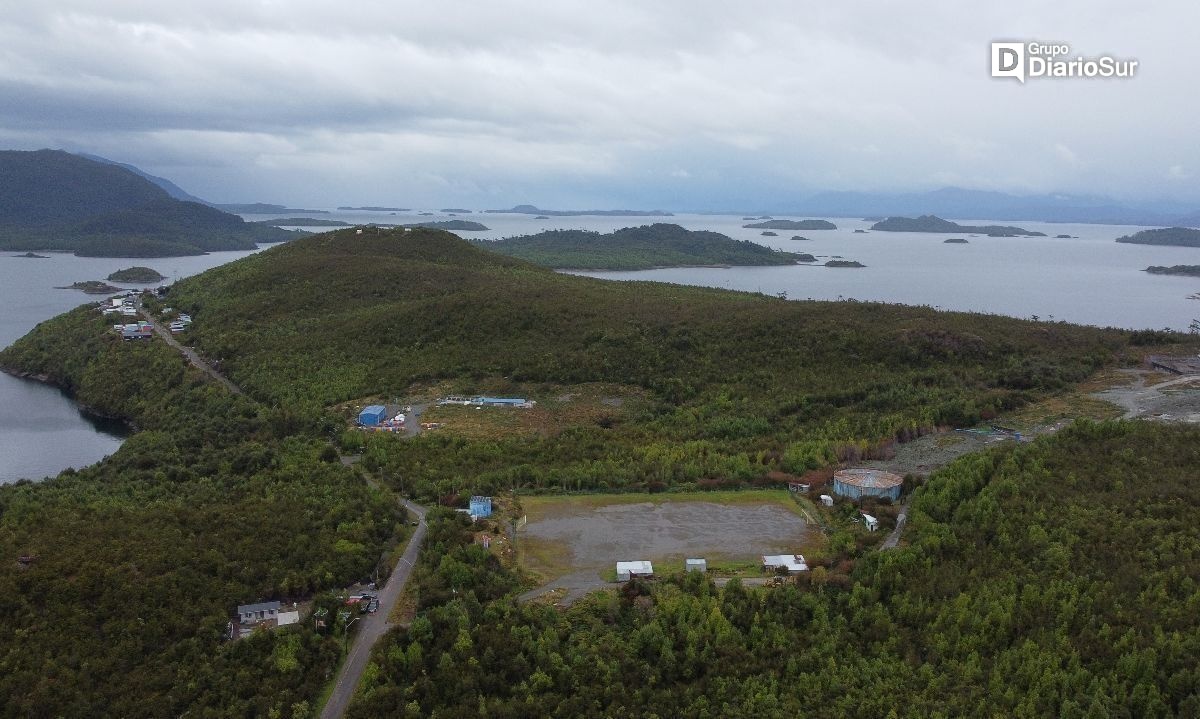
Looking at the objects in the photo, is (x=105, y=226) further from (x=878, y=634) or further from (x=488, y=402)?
(x=878, y=634)

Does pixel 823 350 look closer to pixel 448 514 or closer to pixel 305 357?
pixel 448 514

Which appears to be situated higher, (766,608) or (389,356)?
(389,356)

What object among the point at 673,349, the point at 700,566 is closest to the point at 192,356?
the point at 673,349

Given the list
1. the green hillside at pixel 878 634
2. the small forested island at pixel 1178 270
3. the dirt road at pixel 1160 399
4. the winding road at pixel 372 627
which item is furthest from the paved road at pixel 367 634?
the small forested island at pixel 1178 270

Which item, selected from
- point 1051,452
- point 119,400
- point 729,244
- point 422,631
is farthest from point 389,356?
point 729,244

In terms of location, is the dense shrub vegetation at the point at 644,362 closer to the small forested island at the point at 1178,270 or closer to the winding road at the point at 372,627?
the winding road at the point at 372,627

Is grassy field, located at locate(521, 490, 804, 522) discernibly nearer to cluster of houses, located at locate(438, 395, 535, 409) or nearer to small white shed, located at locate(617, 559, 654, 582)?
small white shed, located at locate(617, 559, 654, 582)
